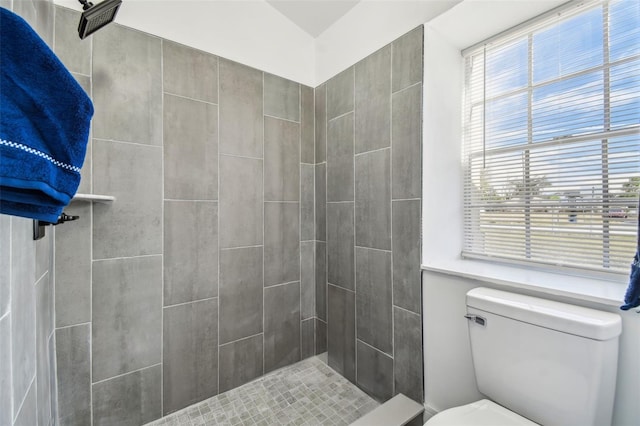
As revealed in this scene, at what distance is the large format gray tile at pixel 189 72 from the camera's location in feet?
5.00

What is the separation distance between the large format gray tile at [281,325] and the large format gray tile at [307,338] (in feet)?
0.12

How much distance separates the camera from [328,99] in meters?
2.02

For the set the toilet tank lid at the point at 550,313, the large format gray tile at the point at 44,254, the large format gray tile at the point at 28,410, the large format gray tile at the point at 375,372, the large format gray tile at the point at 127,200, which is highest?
the large format gray tile at the point at 127,200

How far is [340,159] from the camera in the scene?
1.91 m

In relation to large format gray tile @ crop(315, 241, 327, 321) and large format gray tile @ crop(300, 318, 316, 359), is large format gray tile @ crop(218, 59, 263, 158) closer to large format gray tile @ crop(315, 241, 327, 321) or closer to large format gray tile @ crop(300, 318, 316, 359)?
large format gray tile @ crop(315, 241, 327, 321)

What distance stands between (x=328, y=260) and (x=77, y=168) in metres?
1.62

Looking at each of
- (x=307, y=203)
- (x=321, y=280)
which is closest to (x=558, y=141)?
(x=307, y=203)

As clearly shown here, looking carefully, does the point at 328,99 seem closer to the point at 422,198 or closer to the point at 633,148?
the point at 422,198

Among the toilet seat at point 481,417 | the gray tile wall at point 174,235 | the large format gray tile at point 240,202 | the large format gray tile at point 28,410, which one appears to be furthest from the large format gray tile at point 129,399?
the toilet seat at point 481,417

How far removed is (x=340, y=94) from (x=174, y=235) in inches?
55.0

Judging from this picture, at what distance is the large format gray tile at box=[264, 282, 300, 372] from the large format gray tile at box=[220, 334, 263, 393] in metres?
0.07

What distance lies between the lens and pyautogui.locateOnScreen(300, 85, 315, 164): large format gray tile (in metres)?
2.08

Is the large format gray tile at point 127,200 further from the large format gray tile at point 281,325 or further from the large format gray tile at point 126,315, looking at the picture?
the large format gray tile at point 281,325

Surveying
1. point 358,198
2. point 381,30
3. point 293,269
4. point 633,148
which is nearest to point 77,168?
point 358,198
